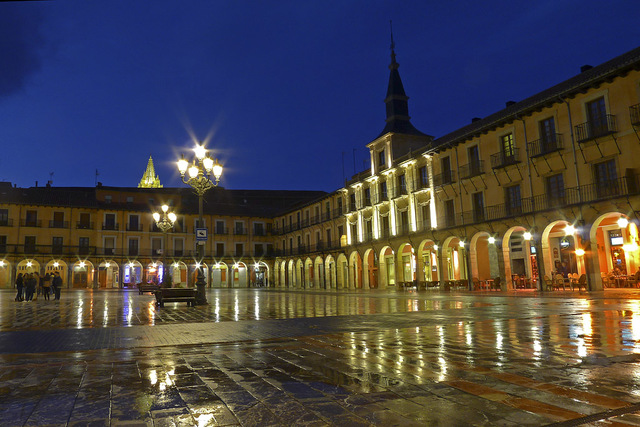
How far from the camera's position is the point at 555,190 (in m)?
22.9

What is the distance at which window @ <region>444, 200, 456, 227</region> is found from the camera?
2923 cm

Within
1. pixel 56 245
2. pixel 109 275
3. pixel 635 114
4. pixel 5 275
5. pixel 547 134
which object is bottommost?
pixel 109 275

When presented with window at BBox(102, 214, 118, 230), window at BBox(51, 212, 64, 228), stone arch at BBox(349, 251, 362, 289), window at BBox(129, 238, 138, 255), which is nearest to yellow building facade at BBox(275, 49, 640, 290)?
stone arch at BBox(349, 251, 362, 289)

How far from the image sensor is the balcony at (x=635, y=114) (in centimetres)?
1883

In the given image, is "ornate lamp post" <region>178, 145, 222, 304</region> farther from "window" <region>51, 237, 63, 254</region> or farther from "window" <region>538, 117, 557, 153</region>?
"window" <region>51, 237, 63, 254</region>

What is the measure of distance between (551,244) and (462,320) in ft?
64.8

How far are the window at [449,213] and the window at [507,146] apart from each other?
16.9ft

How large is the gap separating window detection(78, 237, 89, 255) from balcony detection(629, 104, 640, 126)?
48754 mm

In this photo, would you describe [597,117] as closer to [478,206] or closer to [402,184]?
[478,206]

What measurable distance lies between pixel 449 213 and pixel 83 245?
129 feet

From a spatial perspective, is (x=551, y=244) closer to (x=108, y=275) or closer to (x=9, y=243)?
(x=108, y=275)

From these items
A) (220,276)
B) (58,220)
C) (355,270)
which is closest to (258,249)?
(220,276)

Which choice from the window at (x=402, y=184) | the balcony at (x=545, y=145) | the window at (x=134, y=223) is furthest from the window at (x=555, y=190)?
the window at (x=134, y=223)

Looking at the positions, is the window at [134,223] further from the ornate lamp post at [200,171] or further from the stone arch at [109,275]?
the ornate lamp post at [200,171]
